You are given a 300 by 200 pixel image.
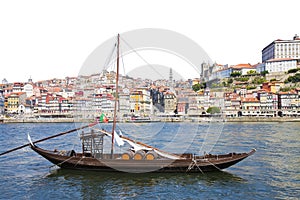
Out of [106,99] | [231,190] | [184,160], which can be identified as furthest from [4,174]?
[106,99]

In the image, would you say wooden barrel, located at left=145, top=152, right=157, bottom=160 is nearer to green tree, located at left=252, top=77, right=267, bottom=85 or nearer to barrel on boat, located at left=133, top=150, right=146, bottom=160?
barrel on boat, located at left=133, top=150, right=146, bottom=160

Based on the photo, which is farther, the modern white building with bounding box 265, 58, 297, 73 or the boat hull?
the modern white building with bounding box 265, 58, 297, 73

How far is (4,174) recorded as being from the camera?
12852mm

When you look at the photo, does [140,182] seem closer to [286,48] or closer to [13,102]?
[13,102]

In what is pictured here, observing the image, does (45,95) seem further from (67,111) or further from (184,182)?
(184,182)

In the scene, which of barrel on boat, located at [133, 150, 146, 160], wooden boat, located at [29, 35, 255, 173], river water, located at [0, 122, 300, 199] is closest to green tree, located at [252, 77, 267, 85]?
river water, located at [0, 122, 300, 199]

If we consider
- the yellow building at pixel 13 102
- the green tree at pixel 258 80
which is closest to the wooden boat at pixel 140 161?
the yellow building at pixel 13 102

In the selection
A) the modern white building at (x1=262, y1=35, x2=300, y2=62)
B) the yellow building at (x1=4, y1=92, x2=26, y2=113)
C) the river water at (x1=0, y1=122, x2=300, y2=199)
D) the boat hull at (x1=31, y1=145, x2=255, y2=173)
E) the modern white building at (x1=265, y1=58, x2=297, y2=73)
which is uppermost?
the modern white building at (x1=262, y1=35, x2=300, y2=62)

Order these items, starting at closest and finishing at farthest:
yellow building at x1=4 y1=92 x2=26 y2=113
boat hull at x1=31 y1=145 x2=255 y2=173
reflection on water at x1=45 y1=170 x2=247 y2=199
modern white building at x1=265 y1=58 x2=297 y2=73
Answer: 1. reflection on water at x1=45 y1=170 x2=247 y2=199
2. boat hull at x1=31 y1=145 x2=255 y2=173
3. yellow building at x1=4 y1=92 x2=26 y2=113
4. modern white building at x1=265 y1=58 x2=297 y2=73

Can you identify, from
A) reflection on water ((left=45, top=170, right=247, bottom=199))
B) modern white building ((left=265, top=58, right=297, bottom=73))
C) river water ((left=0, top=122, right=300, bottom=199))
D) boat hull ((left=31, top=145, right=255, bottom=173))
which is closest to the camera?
river water ((left=0, top=122, right=300, bottom=199))

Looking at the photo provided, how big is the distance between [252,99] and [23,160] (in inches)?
2185

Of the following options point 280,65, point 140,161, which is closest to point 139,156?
point 140,161

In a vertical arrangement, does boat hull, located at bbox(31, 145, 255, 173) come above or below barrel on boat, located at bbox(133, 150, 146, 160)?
below

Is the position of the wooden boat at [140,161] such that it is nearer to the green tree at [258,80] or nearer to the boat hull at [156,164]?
the boat hull at [156,164]
